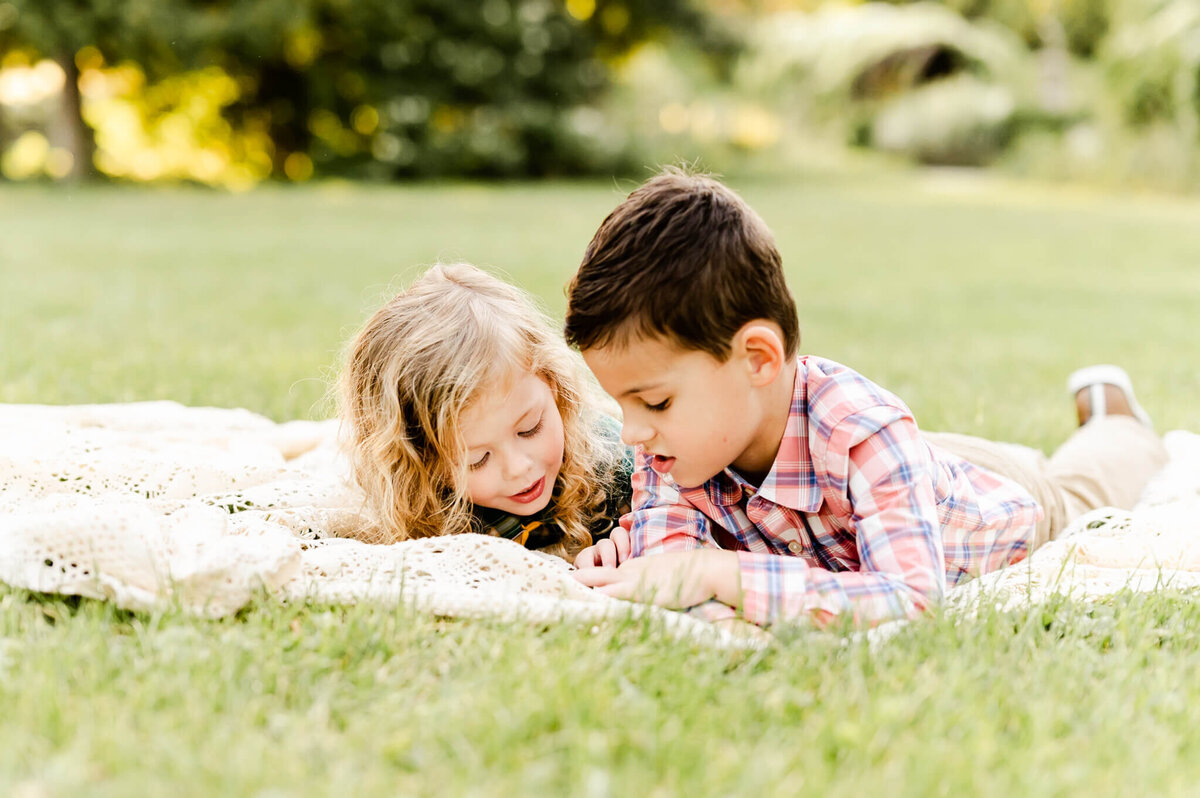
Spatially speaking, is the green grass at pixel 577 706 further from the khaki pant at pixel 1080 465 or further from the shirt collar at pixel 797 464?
the khaki pant at pixel 1080 465

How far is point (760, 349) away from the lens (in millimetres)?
2230

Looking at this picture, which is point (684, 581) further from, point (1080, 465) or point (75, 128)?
point (75, 128)

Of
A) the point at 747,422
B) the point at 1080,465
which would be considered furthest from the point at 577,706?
the point at 1080,465

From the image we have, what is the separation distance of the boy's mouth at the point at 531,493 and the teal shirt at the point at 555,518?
143mm

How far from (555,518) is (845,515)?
0.87 metres

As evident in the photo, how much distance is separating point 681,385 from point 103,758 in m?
1.22

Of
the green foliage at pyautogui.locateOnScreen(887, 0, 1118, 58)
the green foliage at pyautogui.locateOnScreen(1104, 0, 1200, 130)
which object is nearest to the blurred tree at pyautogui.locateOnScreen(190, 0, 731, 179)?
the green foliage at pyautogui.locateOnScreen(1104, 0, 1200, 130)

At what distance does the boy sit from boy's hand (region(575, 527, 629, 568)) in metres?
0.16

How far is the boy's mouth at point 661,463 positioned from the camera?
2.36m

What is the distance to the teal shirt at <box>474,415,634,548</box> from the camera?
2893 millimetres

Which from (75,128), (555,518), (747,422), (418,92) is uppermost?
(418,92)

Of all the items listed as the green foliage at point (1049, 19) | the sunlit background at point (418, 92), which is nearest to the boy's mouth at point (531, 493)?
the sunlit background at point (418, 92)

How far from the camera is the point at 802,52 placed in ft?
95.0

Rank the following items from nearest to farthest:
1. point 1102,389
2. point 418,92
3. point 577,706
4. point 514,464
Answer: point 577,706 < point 514,464 < point 1102,389 < point 418,92
